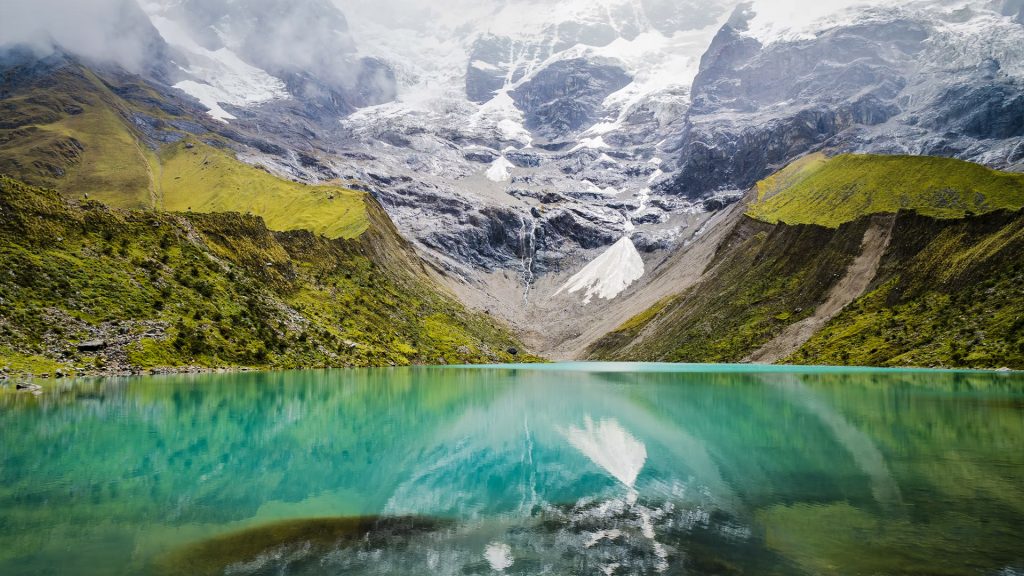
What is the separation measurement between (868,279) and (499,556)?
148 metres

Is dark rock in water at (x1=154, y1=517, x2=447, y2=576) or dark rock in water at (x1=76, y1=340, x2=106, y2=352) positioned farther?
dark rock in water at (x1=76, y1=340, x2=106, y2=352)

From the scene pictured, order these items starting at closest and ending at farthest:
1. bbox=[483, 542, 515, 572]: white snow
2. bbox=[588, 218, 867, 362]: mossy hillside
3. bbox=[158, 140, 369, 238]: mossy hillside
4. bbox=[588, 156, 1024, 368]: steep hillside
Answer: bbox=[483, 542, 515, 572]: white snow, bbox=[588, 156, 1024, 368]: steep hillside, bbox=[588, 218, 867, 362]: mossy hillside, bbox=[158, 140, 369, 238]: mossy hillside

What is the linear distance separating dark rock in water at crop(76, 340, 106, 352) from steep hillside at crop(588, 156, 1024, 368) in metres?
121

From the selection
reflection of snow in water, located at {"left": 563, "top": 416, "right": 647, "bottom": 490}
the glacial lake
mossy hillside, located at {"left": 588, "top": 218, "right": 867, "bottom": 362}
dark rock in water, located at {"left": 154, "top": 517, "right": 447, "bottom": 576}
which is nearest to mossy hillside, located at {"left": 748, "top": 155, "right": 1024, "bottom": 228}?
mossy hillside, located at {"left": 588, "top": 218, "right": 867, "bottom": 362}

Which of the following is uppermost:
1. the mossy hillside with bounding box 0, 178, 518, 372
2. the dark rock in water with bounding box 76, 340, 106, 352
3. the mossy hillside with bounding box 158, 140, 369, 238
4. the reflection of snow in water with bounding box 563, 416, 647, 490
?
the mossy hillside with bounding box 158, 140, 369, 238

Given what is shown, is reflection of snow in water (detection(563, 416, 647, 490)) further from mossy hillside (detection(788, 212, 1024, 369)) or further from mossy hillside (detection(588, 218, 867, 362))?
mossy hillside (detection(588, 218, 867, 362))

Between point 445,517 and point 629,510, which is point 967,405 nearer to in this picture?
point 629,510

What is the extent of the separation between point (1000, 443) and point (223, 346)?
88.8m

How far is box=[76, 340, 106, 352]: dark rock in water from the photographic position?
6750 cm

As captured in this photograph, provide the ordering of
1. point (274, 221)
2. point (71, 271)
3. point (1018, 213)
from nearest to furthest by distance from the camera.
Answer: point (71, 271)
point (1018, 213)
point (274, 221)

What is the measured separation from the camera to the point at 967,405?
42219mm

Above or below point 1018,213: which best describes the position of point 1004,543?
below

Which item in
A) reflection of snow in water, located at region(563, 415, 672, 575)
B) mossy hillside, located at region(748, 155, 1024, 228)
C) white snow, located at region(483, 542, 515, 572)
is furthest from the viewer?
mossy hillside, located at region(748, 155, 1024, 228)

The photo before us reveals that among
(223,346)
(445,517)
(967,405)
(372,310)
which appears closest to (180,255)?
(223,346)
